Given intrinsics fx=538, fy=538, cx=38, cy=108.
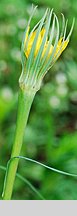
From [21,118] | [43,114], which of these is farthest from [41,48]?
[43,114]

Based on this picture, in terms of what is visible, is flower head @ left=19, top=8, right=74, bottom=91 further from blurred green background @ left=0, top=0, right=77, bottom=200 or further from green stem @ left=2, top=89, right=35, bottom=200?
blurred green background @ left=0, top=0, right=77, bottom=200

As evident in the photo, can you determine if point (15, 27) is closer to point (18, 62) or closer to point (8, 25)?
point (8, 25)

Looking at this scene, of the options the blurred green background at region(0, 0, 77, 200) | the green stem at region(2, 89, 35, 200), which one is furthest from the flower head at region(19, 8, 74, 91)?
the blurred green background at region(0, 0, 77, 200)

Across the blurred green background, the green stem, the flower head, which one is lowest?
the blurred green background

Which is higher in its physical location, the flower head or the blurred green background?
the flower head

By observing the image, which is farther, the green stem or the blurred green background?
the blurred green background

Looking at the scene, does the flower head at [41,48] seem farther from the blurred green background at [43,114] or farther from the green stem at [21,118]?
the blurred green background at [43,114]

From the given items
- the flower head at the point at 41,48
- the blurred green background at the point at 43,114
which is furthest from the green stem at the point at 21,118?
the blurred green background at the point at 43,114

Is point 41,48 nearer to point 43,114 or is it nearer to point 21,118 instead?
point 21,118
